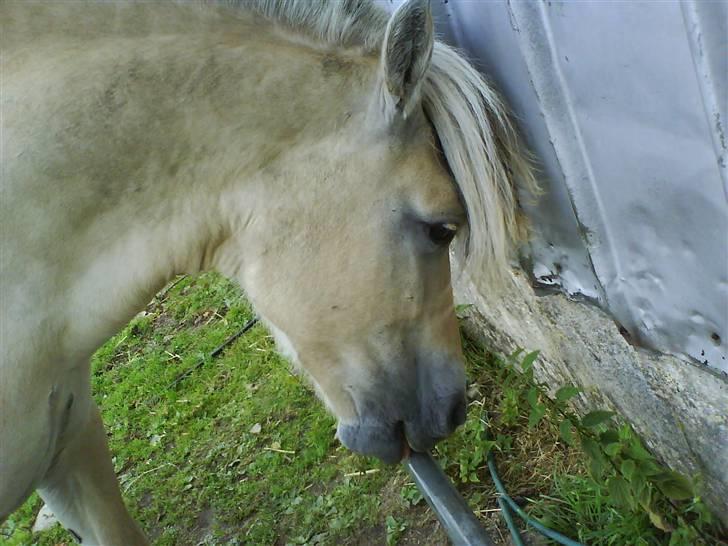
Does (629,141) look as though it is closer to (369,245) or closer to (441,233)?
(441,233)

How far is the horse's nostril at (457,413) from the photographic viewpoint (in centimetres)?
194

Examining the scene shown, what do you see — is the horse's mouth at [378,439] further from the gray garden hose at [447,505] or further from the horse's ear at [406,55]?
the horse's ear at [406,55]

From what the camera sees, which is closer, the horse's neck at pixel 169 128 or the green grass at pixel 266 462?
the horse's neck at pixel 169 128

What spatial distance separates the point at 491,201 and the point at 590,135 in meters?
0.29

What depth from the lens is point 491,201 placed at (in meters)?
1.79

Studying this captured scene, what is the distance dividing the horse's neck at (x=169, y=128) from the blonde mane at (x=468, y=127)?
0.29 ft

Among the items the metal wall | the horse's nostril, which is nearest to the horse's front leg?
the horse's nostril

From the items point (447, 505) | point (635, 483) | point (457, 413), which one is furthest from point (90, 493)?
point (635, 483)

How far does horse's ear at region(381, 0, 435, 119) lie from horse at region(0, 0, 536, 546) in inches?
0.4

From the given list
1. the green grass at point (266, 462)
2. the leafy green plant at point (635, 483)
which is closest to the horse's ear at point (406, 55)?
the leafy green plant at point (635, 483)

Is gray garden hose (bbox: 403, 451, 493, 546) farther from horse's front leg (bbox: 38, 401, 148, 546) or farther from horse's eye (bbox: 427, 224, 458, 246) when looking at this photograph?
horse's front leg (bbox: 38, 401, 148, 546)

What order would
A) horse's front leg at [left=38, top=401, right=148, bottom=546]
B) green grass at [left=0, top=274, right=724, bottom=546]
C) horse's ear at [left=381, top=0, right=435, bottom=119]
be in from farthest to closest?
1. green grass at [left=0, top=274, right=724, bottom=546]
2. horse's front leg at [left=38, top=401, right=148, bottom=546]
3. horse's ear at [left=381, top=0, right=435, bottom=119]

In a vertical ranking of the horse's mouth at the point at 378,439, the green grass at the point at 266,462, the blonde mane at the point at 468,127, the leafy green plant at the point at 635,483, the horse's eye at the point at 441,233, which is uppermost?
the blonde mane at the point at 468,127

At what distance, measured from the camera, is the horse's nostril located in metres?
1.94
